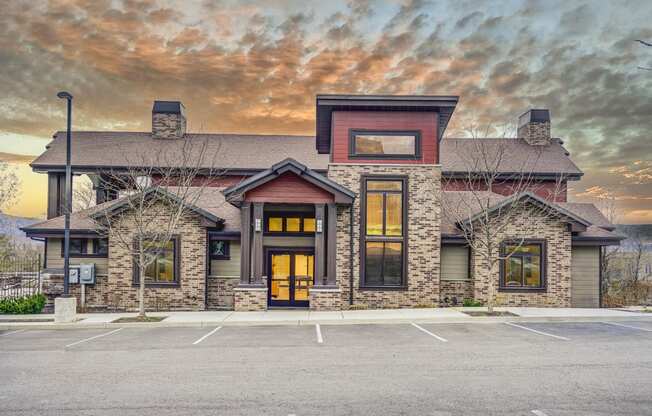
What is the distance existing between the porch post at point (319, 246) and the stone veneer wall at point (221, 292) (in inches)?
142

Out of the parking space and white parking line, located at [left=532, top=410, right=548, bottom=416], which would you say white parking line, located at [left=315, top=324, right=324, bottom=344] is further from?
white parking line, located at [left=532, top=410, right=548, bottom=416]

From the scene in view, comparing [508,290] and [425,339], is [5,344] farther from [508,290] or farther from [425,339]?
[508,290]

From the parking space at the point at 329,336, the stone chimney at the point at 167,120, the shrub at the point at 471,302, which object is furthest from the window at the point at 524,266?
the stone chimney at the point at 167,120

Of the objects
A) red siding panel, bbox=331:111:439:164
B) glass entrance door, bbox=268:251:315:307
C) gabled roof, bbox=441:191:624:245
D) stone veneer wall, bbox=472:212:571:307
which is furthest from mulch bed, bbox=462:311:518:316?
glass entrance door, bbox=268:251:315:307

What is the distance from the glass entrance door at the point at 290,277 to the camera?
1950 cm

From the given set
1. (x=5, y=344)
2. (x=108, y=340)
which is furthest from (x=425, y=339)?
(x=5, y=344)

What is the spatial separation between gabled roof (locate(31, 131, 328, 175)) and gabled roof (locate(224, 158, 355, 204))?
7937 millimetres

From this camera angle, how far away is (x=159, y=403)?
7.29 meters

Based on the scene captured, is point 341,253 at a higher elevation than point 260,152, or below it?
below

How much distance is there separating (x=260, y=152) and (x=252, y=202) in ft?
34.4

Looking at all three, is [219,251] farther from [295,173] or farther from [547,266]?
[547,266]

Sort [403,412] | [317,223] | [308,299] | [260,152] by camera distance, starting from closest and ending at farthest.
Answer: [403,412]
[317,223]
[308,299]
[260,152]

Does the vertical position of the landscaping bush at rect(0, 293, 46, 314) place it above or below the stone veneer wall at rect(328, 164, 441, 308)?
below

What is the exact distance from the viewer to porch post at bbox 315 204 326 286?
17.8 m
